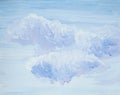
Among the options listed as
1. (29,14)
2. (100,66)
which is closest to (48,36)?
(29,14)

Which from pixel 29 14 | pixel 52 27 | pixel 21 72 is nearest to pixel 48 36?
pixel 52 27

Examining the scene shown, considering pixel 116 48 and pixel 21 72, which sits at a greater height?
pixel 116 48

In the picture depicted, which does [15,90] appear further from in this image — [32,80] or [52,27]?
[52,27]

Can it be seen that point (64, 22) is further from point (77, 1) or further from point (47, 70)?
point (47, 70)

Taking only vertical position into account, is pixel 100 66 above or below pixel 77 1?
below

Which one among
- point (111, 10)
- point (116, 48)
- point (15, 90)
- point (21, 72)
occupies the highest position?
point (111, 10)

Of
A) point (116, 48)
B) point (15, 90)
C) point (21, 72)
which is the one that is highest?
point (116, 48)
